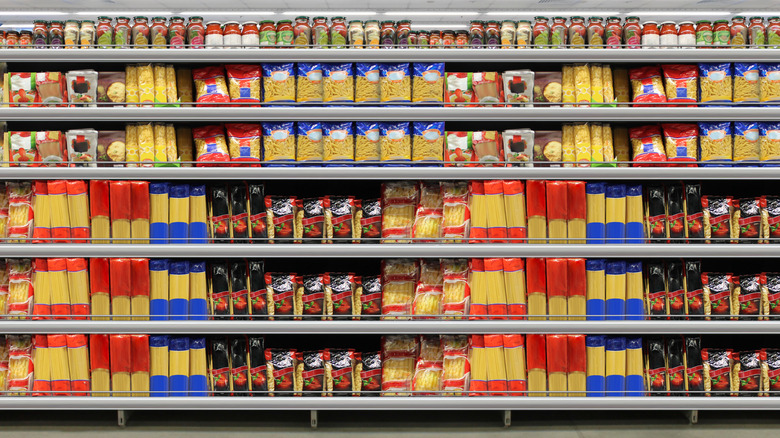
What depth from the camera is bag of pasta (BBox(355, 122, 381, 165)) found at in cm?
254

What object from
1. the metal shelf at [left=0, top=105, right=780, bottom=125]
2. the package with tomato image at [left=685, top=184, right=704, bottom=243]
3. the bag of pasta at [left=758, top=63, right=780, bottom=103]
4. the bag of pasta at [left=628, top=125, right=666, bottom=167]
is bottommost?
the package with tomato image at [left=685, top=184, right=704, bottom=243]

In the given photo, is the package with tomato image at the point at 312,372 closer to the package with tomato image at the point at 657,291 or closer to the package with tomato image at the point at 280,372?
the package with tomato image at the point at 280,372

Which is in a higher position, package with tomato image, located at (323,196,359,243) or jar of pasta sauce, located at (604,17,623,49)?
jar of pasta sauce, located at (604,17,623,49)

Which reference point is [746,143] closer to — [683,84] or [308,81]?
[683,84]

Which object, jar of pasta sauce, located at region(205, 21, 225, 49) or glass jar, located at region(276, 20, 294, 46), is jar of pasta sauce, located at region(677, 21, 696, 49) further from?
jar of pasta sauce, located at region(205, 21, 225, 49)

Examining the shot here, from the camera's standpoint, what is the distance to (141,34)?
2.51 m

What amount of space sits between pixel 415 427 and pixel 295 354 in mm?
651

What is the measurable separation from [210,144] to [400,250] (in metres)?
0.97

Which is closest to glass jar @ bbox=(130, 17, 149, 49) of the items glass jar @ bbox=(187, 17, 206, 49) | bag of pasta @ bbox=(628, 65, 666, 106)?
glass jar @ bbox=(187, 17, 206, 49)

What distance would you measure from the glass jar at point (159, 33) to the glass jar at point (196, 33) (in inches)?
4.0

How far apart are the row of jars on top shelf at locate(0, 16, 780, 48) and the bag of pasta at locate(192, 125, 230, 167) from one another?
366 millimetres

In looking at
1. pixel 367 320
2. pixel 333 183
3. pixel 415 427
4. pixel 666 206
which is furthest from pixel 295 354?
pixel 666 206

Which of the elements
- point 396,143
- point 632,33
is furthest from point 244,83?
point 632,33

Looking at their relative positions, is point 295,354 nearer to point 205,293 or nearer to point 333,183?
point 205,293
